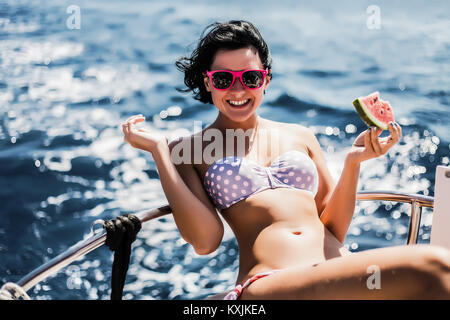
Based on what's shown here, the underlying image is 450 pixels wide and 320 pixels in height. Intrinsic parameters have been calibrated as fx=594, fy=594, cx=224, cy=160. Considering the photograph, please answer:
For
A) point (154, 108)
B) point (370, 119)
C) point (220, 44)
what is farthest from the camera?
point (154, 108)

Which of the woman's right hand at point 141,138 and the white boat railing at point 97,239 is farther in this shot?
the woman's right hand at point 141,138

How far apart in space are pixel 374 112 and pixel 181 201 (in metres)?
1.02

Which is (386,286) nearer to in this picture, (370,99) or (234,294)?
(234,294)

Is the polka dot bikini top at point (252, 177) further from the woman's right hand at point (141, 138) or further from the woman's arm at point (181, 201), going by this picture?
the woman's right hand at point (141, 138)

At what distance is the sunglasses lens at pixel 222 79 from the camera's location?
10.1 feet

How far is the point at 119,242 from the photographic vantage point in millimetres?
2699

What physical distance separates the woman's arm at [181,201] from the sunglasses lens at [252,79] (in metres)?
0.53

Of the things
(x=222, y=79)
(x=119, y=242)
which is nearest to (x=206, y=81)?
(x=222, y=79)

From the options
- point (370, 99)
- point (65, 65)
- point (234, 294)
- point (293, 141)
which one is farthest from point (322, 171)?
point (65, 65)

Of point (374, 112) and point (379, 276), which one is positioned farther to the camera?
point (374, 112)

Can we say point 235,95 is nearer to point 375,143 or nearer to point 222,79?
point 222,79

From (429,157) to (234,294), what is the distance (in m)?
7.21

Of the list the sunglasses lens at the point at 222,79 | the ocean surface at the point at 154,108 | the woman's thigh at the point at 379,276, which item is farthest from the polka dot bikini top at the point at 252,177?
the ocean surface at the point at 154,108

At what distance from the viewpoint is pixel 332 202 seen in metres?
3.09
